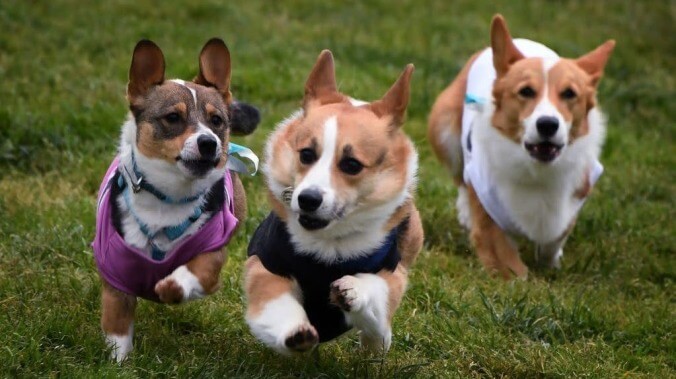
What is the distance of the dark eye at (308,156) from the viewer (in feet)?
13.7

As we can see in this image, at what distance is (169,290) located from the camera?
14.2 feet

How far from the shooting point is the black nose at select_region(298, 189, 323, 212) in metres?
4.02

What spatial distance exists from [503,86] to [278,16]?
5.16m

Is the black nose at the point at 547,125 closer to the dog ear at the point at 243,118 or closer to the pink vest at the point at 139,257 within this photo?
the dog ear at the point at 243,118

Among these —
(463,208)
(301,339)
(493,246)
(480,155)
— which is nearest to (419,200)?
(463,208)

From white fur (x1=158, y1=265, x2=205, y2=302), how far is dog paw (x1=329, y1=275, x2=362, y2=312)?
629 millimetres

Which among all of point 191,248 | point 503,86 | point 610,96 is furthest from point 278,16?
point 191,248

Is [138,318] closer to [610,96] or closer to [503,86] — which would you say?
[503,86]

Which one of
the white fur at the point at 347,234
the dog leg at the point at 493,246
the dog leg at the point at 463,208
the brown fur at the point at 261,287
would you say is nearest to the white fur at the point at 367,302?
the white fur at the point at 347,234

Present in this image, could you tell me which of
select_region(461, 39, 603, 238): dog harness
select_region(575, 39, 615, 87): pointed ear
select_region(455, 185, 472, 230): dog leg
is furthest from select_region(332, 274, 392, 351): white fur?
select_region(575, 39, 615, 87): pointed ear

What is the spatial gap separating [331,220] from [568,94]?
9.25ft

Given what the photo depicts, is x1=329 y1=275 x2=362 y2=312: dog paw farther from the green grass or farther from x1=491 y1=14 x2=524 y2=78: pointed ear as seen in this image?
x1=491 y1=14 x2=524 y2=78: pointed ear

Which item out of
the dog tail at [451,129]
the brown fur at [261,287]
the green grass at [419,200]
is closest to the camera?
the brown fur at [261,287]

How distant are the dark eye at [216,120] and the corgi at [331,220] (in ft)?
1.08
